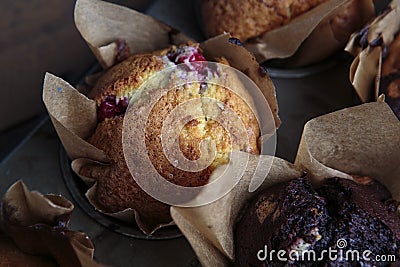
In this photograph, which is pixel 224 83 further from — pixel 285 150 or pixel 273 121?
pixel 285 150

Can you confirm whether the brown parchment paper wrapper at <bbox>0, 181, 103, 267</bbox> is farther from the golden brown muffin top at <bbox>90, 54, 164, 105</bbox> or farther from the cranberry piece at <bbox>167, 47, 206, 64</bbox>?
the cranberry piece at <bbox>167, 47, 206, 64</bbox>

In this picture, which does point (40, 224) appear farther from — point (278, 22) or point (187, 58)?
point (278, 22)

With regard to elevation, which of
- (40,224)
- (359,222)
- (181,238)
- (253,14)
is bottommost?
(181,238)

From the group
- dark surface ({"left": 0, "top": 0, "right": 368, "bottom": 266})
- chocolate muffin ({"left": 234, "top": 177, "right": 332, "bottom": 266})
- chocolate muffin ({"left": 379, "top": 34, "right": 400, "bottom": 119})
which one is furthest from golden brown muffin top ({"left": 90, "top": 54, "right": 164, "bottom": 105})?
chocolate muffin ({"left": 379, "top": 34, "right": 400, "bottom": 119})

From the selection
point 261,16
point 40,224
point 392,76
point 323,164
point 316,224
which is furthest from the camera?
point 261,16

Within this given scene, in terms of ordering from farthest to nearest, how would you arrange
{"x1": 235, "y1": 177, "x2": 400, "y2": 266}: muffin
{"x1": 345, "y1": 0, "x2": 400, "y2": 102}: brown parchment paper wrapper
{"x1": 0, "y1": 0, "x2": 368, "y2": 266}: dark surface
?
{"x1": 345, "y1": 0, "x2": 400, "y2": 102}: brown parchment paper wrapper
{"x1": 0, "y1": 0, "x2": 368, "y2": 266}: dark surface
{"x1": 235, "y1": 177, "x2": 400, "y2": 266}: muffin

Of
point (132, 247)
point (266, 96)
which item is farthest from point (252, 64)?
point (132, 247)

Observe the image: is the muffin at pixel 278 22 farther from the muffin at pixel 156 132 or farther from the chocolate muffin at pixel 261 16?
the muffin at pixel 156 132

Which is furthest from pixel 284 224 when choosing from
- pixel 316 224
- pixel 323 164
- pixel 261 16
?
pixel 261 16
